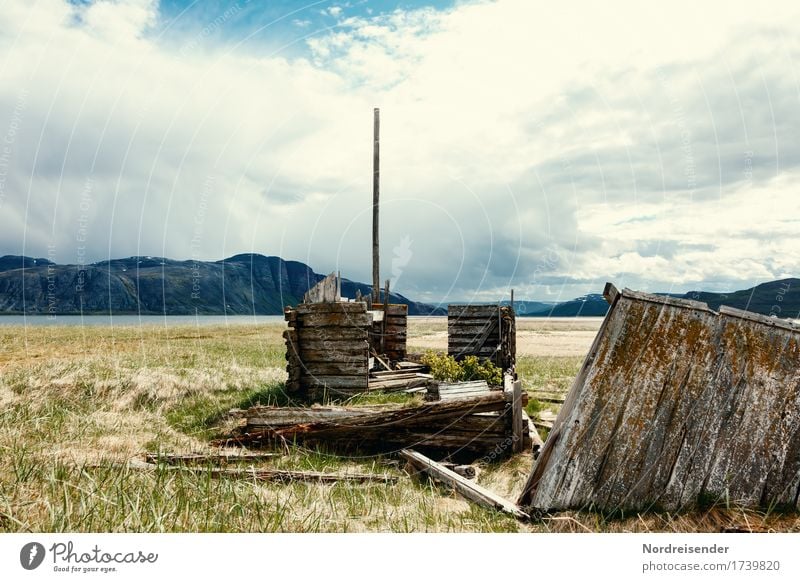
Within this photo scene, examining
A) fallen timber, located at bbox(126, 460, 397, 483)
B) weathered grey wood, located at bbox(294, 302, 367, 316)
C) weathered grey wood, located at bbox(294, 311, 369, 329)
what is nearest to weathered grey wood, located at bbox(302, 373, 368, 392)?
weathered grey wood, located at bbox(294, 311, 369, 329)

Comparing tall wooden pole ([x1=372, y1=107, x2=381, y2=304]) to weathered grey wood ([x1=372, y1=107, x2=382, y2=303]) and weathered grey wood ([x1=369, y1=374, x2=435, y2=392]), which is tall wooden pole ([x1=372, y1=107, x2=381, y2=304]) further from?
weathered grey wood ([x1=369, y1=374, x2=435, y2=392])

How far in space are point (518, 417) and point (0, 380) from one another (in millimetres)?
9595

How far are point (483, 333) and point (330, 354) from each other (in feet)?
18.3

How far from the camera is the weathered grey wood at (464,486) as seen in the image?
16.2ft

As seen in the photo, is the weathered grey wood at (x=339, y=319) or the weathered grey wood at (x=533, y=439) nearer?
the weathered grey wood at (x=533, y=439)

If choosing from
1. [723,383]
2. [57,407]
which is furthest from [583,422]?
[57,407]

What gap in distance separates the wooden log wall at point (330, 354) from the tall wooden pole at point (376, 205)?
5.82 metres

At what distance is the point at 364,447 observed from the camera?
7648 mm

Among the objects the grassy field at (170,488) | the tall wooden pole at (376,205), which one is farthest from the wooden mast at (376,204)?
the grassy field at (170,488)

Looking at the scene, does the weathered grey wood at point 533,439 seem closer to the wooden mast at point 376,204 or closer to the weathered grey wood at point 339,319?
the weathered grey wood at point 339,319

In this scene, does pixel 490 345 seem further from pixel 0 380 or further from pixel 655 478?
pixel 0 380

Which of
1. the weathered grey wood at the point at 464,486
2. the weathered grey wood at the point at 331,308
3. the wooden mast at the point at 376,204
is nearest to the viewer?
the weathered grey wood at the point at 464,486

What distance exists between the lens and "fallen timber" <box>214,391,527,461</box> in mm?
7508
